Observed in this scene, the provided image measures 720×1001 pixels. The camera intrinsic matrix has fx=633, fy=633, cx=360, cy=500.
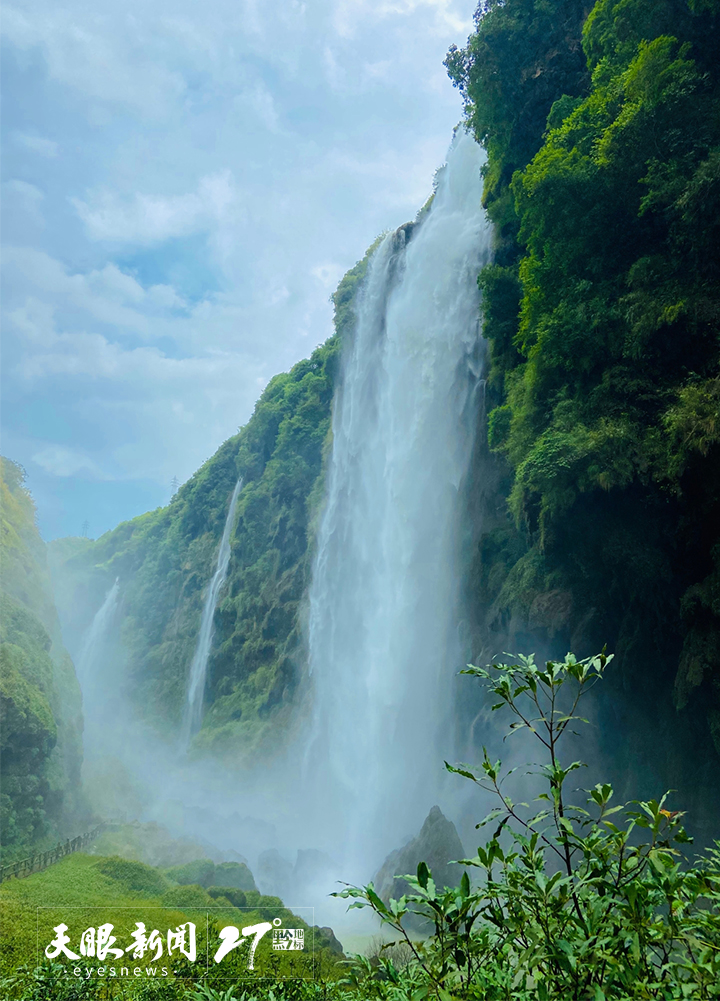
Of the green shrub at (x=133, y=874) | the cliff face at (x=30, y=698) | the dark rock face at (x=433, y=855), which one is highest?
the cliff face at (x=30, y=698)

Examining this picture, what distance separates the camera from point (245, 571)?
127ft

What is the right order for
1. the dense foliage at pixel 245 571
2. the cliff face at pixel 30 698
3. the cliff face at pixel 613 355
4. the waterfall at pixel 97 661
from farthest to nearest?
1. the waterfall at pixel 97 661
2. the dense foliage at pixel 245 571
3. the cliff face at pixel 30 698
4. the cliff face at pixel 613 355

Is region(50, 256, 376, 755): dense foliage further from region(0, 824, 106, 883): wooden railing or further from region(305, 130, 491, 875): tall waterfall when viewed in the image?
region(0, 824, 106, 883): wooden railing

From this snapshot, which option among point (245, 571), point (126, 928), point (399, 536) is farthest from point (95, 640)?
point (126, 928)

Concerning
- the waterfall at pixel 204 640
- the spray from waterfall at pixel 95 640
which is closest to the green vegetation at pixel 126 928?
the waterfall at pixel 204 640

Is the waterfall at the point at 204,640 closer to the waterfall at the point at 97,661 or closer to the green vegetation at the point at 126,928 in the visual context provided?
the waterfall at the point at 97,661

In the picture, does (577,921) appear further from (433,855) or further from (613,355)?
(433,855)

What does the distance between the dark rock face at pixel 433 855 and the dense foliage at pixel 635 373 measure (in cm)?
440

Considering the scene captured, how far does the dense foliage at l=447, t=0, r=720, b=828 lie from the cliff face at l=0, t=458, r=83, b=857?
545 inches

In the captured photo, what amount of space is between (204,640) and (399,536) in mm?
22696

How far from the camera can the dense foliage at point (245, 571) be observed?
34438 mm

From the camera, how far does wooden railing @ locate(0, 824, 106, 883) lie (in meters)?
14.3

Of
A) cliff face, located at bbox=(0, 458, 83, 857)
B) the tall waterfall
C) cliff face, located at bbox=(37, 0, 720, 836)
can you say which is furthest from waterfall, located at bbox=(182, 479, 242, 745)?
cliff face, located at bbox=(37, 0, 720, 836)

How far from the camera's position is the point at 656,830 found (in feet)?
7.00
